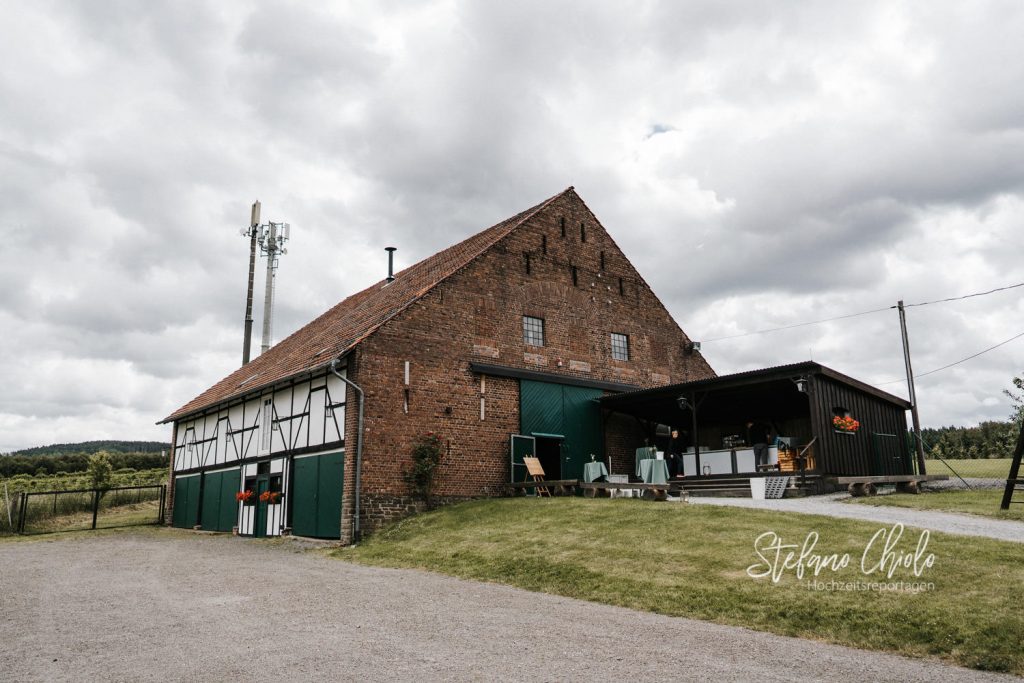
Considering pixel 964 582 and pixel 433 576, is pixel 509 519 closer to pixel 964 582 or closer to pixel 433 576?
pixel 433 576

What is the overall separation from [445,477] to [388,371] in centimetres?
291

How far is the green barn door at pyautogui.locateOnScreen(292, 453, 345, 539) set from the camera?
1692cm

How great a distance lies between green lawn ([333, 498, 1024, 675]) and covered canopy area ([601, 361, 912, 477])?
4.70 m

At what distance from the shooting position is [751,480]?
16.6 meters

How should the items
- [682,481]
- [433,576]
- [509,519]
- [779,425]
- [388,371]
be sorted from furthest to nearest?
[779,425] < [682,481] < [388,371] < [509,519] < [433,576]

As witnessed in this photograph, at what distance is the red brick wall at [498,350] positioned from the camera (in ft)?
56.2

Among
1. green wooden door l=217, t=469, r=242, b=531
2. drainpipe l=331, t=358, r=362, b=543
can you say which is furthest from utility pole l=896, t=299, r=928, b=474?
green wooden door l=217, t=469, r=242, b=531

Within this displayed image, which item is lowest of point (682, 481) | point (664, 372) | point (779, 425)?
point (682, 481)

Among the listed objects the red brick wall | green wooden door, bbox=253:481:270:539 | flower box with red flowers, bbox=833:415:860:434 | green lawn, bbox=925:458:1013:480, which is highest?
the red brick wall

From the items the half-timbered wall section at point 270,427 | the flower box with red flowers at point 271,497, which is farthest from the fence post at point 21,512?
the flower box with red flowers at point 271,497

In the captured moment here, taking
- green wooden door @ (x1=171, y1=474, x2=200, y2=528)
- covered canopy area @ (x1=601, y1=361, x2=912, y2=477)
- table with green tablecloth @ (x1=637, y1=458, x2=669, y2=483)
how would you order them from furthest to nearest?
green wooden door @ (x1=171, y1=474, x2=200, y2=528)
table with green tablecloth @ (x1=637, y1=458, x2=669, y2=483)
covered canopy area @ (x1=601, y1=361, x2=912, y2=477)

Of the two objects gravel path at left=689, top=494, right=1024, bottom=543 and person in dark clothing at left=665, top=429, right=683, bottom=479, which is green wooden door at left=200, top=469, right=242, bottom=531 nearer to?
person in dark clothing at left=665, top=429, right=683, bottom=479

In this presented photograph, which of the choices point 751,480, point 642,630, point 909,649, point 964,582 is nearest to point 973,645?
point 909,649

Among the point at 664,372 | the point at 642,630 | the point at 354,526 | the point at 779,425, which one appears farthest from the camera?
the point at 664,372
